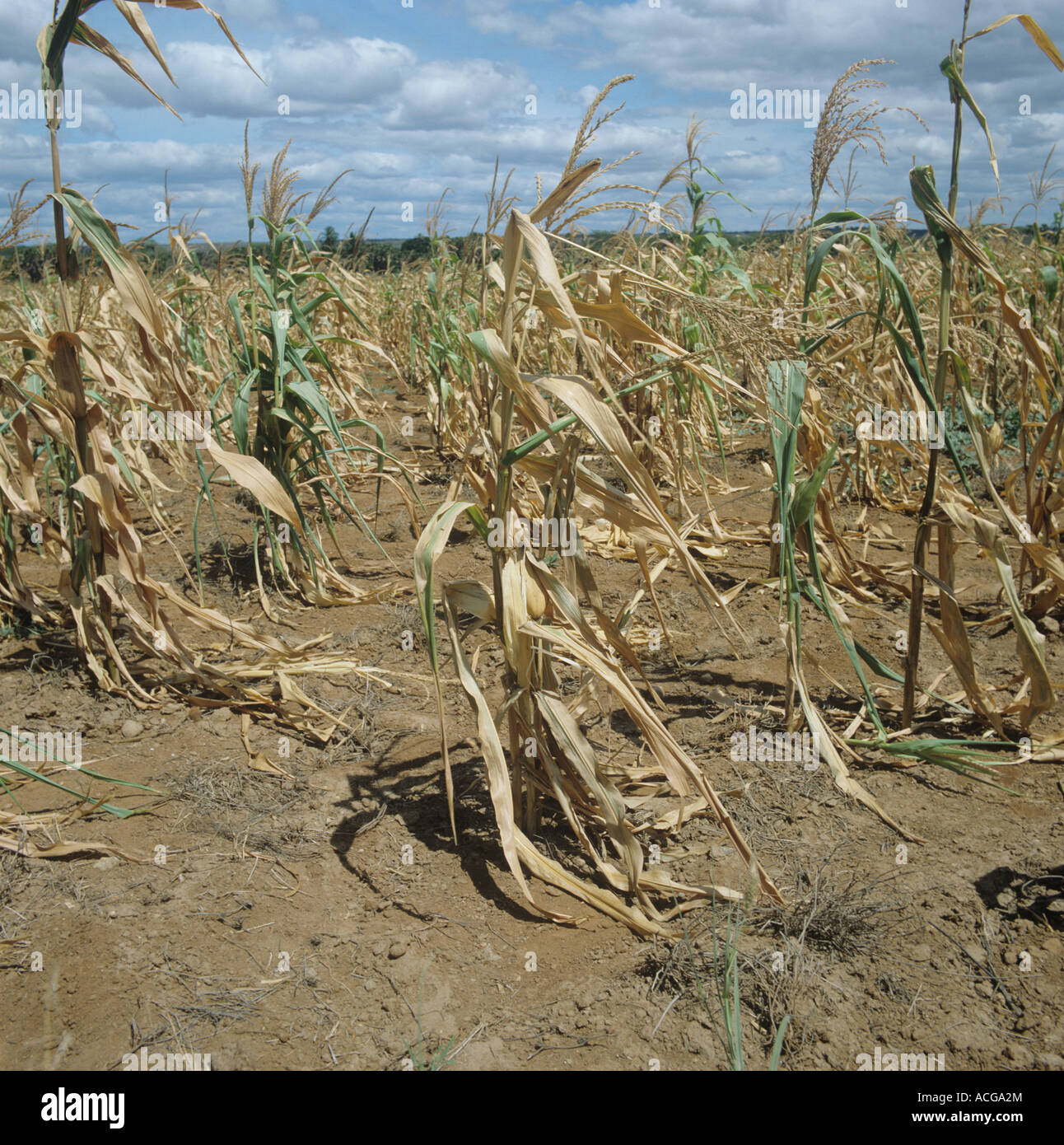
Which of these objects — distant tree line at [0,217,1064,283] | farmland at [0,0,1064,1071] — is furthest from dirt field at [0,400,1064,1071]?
distant tree line at [0,217,1064,283]

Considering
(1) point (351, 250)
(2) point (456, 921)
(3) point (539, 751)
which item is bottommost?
(2) point (456, 921)

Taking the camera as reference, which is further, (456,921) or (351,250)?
(351,250)

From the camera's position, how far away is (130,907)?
6.48 ft

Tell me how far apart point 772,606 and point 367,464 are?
2.92m

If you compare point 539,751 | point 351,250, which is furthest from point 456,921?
point 351,250

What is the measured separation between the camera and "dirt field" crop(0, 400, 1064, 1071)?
5.47 ft

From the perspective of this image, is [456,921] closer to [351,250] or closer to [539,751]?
[539,751]

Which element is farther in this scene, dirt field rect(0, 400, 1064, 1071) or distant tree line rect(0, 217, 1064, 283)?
distant tree line rect(0, 217, 1064, 283)

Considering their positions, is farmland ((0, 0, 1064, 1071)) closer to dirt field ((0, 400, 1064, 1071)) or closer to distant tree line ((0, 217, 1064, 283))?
dirt field ((0, 400, 1064, 1071))

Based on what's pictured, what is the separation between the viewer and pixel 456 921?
1974 mm

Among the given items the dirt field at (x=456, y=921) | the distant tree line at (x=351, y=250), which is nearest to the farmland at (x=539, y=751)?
the dirt field at (x=456, y=921)

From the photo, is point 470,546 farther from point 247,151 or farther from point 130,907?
point 130,907

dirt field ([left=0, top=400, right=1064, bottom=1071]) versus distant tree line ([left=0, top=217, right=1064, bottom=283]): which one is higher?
distant tree line ([left=0, top=217, right=1064, bottom=283])

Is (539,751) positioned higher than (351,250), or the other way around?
(351,250)
